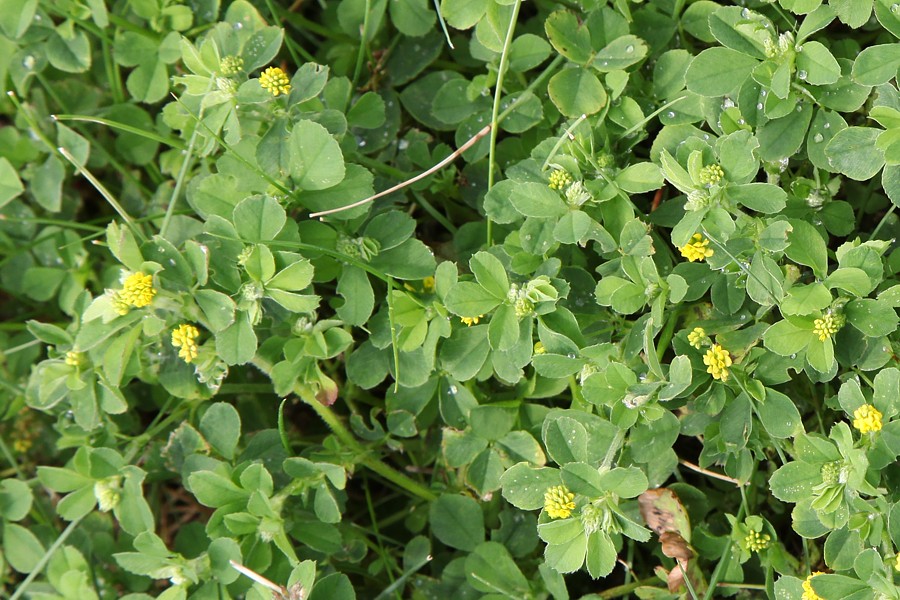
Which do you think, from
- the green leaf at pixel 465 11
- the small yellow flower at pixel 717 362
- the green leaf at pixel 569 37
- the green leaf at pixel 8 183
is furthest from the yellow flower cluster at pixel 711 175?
the green leaf at pixel 8 183

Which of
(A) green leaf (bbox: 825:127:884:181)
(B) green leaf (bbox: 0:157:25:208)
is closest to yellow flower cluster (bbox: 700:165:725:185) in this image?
(A) green leaf (bbox: 825:127:884:181)

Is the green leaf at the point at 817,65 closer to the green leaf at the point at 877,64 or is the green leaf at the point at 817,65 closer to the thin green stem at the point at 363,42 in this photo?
the green leaf at the point at 877,64

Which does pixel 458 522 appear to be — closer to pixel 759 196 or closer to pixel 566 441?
pixel 566 441

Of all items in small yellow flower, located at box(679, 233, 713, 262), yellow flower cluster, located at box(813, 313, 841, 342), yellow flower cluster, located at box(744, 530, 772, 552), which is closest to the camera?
yellow flower cluster, located at box(813, 313, 841, 342)

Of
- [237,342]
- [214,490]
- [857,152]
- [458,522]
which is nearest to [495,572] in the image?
[458,522]

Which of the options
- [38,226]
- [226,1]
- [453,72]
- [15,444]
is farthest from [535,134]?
[15,444]

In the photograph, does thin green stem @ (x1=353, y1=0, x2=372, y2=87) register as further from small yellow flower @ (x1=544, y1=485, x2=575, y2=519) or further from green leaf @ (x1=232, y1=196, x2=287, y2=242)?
small yellow flower @ (x1=544, y1=485, x2=575, y2=519)
